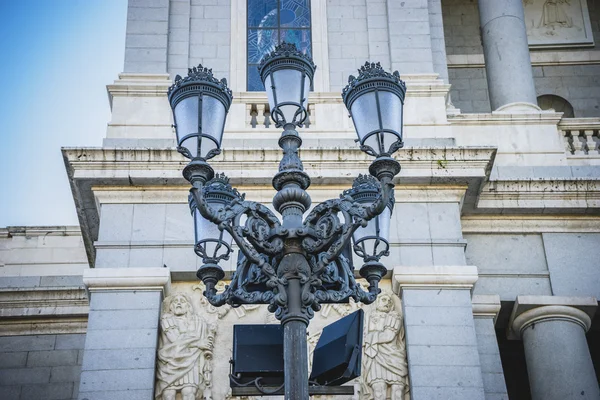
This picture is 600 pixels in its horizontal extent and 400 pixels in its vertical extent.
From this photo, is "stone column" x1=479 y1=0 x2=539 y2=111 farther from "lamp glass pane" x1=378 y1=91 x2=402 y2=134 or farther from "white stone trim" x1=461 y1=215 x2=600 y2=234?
"lamp glass pane" x1=378 y1=91 x2=402 y2=134

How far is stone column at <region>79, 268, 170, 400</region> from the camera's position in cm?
1364

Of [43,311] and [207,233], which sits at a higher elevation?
[43,311]

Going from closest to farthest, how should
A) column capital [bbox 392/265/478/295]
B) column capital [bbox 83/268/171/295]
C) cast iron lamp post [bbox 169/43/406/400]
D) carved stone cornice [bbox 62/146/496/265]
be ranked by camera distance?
cast iron lamp post [bbox 169/43/406/400] < column capital [bbox 83/268/171/295] < column capital [bbox 392/265/478/295] < carved stone cornice [bbox 62/146/496/265]

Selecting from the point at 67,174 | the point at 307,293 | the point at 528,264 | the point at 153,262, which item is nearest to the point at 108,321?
the point at 153,262

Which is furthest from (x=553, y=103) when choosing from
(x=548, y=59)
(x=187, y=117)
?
(x=187, y=117)

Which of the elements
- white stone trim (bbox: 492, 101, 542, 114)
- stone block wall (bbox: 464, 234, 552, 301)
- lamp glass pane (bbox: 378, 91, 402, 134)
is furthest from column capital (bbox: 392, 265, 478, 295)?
lamp glass pane (bbox: 378, 91, 402, 134)

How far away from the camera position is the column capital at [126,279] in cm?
1448

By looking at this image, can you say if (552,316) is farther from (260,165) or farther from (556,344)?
(260,165)

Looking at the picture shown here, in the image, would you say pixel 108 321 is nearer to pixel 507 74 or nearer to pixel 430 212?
pixel 430 212

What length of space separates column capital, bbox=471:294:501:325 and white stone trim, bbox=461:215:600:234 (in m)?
1.23

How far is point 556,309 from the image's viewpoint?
15648mm

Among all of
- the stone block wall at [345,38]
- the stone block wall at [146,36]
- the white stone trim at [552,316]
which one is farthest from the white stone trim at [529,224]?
the stone block wall at [146,36]

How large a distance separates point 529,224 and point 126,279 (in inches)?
235

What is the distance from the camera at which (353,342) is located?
32.8ft
